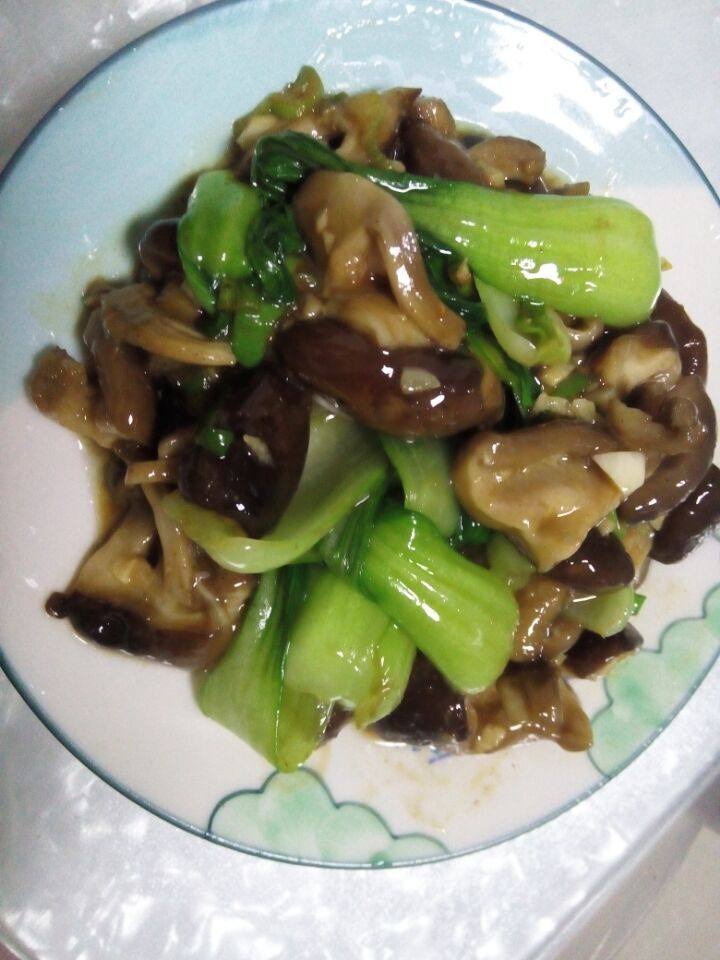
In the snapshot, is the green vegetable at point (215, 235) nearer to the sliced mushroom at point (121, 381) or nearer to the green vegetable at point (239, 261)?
the green vegetable at point (239, 261)

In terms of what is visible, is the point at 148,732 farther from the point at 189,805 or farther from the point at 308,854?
the point at 308,854

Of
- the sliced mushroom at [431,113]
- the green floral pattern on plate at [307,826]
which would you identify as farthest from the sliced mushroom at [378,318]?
the green floral pattern on plate at [307,826]

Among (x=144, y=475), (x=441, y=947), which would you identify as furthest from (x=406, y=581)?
(x=441, y=947)

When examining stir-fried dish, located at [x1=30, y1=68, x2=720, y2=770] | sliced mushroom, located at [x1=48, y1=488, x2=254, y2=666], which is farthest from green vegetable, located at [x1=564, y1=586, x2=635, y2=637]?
sliced mushroom, located at [x1=48, y1=488, x2=254, y2=666]

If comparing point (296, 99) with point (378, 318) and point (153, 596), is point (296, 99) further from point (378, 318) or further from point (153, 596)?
point (153, 596)

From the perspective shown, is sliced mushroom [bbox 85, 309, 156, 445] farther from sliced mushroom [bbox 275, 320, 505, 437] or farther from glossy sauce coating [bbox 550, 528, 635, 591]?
glossy sauce coating [bbox 550, 528, 635, 591]

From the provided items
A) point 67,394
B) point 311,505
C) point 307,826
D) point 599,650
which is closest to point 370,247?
point 311,505
